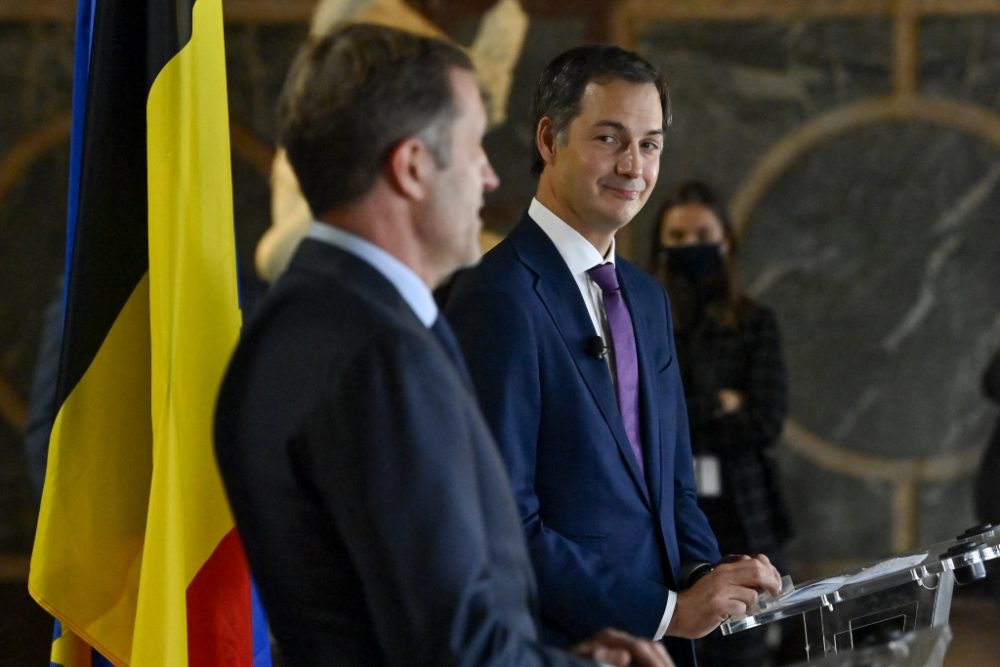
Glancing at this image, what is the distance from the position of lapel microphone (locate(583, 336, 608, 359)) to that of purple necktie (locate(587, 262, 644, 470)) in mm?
70

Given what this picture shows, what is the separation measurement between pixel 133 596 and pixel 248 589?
0.67ft

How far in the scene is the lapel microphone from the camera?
215 centimetres

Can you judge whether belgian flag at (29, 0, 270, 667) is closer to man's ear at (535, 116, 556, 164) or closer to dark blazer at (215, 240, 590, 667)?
man's ear at (535, 116, 556, 164)

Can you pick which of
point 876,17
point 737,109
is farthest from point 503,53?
point 876,17

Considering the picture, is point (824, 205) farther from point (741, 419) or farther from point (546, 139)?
point (546, 139)

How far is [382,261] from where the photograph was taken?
1431 mm

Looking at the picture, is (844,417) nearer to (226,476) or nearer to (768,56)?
(768,56)

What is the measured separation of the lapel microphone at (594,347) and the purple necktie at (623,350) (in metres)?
0.07

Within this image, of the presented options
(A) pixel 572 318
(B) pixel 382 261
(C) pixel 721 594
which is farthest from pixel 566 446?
(B) pixel 382 261

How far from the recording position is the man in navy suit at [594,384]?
2.07 meters

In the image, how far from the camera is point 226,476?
1.42 meters

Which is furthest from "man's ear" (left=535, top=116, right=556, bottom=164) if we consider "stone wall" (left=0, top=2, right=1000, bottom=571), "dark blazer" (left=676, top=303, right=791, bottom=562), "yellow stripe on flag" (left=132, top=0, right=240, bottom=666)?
"stone wall" (left=0, top=2, right=1000, bottom=571)

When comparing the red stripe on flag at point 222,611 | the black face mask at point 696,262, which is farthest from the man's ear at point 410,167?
the black face mask at point 696,262

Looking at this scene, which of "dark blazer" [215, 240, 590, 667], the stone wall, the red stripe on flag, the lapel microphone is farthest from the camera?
the stone wall
